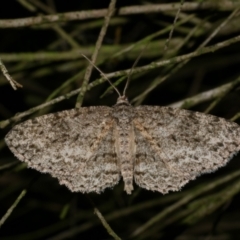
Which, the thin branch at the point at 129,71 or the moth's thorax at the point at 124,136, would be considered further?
the moth's thorax at the point at 124,136

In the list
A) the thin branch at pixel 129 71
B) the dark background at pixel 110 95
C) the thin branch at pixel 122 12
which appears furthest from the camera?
the dark background at pixel 110 95

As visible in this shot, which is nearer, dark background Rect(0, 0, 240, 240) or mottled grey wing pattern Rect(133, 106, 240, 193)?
mottled grey wing pattern Rect(133, 106, 240, 193)

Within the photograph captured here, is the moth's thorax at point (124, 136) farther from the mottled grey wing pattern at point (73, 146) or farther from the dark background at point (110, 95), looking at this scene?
the dark background at point (110, 95)

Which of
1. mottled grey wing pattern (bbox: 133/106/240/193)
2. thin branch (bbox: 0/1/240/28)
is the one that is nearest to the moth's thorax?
mottled grey wing pattern (bbox: 133/106/240/193)

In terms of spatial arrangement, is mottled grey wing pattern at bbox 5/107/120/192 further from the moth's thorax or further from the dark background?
the dark background

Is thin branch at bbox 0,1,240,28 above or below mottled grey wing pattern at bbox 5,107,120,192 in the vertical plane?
above

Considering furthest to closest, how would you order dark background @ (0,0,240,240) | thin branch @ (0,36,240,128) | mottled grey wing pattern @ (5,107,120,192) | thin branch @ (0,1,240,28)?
dark background @ (0,0,240,240) → thin branch @ (0,1,240,28) → mottled grey wing pattern @ (5,107,120,192) → thin branch @ (0,36,240,128)

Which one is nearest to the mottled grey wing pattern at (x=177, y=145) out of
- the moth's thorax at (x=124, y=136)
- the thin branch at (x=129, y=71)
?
the moth's thorax at (x=124, y=136)

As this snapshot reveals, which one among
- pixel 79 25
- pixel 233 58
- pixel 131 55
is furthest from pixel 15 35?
pixel 233 58

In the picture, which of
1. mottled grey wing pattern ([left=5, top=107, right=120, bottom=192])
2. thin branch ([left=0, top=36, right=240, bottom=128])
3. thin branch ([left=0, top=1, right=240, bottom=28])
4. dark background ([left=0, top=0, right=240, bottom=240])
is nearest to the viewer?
thin branch ([left=0, top=36, right=240, bottom=128])
